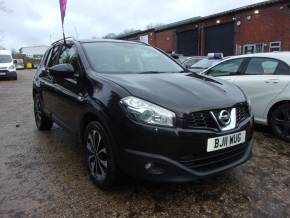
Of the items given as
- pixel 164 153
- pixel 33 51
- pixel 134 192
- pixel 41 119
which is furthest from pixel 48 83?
pixel 33 51

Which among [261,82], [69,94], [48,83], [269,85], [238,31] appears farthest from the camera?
[238,31]

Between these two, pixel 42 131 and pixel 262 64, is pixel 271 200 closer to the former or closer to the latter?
pixel 262 64

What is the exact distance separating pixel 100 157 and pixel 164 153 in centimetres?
83

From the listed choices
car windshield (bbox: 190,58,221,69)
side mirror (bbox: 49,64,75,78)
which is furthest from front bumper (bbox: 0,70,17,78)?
side mirror (bbox: 49,64,75,78)

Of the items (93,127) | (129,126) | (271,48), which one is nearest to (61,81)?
(93,127)

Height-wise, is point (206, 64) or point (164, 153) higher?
point (206, 64)

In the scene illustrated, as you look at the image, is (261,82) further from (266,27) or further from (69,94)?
(266,27)

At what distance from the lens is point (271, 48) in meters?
18.1

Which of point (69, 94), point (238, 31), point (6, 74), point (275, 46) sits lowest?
point (6, 74)

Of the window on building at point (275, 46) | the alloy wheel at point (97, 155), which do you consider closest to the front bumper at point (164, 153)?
the alloy wheel at point (97, 155)

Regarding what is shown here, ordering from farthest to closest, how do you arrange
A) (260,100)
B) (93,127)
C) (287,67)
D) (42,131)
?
1. (42,131)
2. (260,100)
3. (287,67)
4. (93,127)

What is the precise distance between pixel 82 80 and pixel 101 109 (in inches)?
25.3

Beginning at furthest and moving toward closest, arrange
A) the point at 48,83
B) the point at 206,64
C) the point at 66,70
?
1. the point at 206,64
2. the point at 48,83
3. the point at 66,70

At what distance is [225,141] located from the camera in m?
2.72
